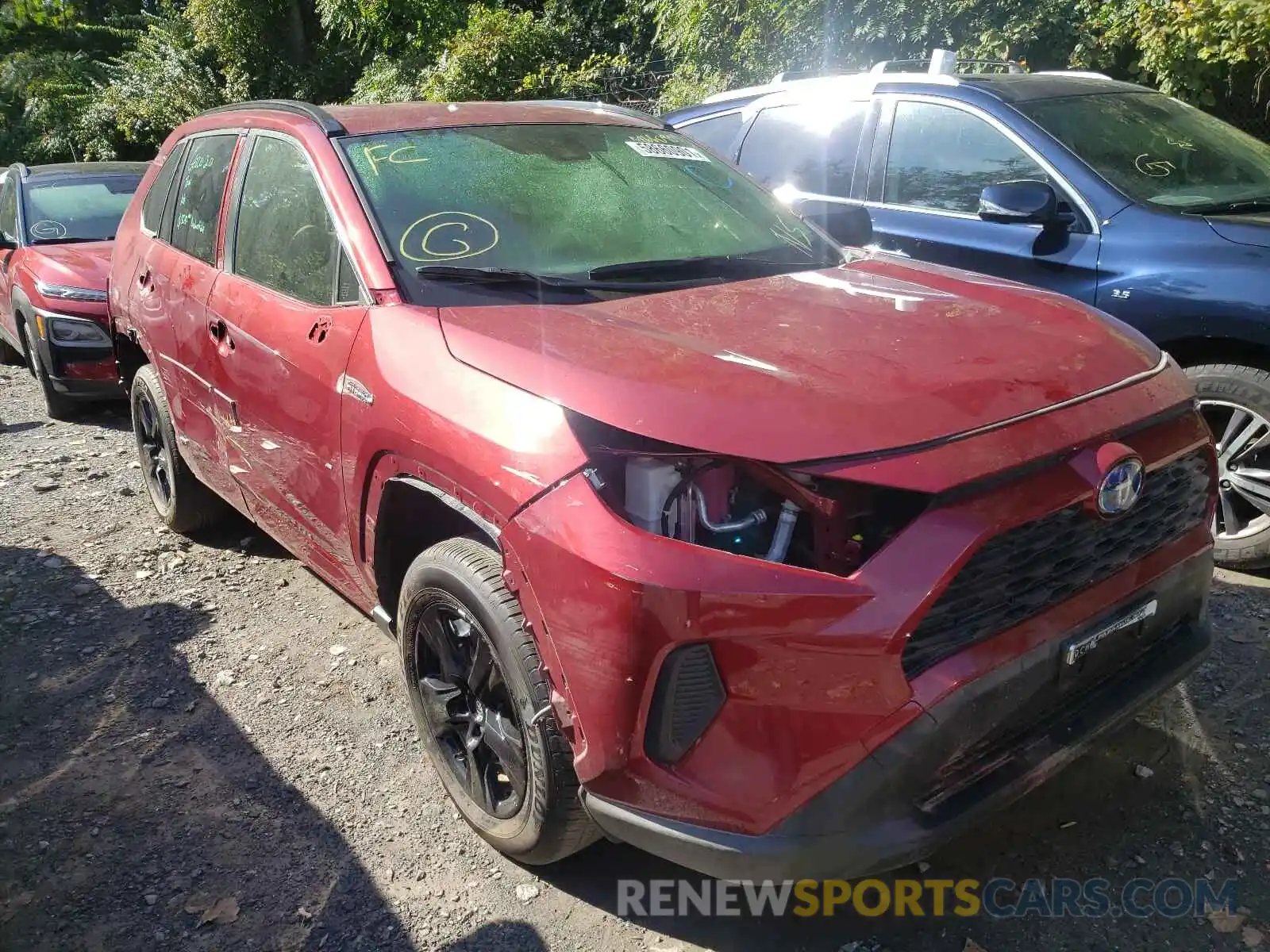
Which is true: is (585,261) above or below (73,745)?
above

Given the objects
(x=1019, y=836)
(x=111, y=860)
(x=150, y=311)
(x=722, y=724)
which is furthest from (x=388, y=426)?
(x=150, y=311)

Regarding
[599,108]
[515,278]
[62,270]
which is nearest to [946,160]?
[599,108]

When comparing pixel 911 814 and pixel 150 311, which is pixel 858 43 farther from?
pixel 911 814

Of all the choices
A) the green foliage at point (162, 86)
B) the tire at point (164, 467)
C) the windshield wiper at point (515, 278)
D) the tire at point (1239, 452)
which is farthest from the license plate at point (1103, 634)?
the green foliage at point (162, 86)

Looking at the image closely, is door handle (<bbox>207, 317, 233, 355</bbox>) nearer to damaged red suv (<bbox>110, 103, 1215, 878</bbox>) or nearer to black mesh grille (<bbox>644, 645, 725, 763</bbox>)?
damaged red suv (<bbox>110, 103, 1215, 878</bbox>)

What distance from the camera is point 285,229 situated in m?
3.40

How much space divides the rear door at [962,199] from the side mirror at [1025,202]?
3.6 inches

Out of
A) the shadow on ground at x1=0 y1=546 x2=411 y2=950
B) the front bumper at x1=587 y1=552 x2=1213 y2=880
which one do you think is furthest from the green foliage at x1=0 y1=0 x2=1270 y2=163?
the shadow on ground at x1=0 y1=546 x2=411 y2=950

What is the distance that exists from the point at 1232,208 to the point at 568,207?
9.12 ft

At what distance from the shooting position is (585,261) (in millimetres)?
3053

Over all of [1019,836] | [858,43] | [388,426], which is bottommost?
[1019,836]

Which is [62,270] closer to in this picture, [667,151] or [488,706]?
[667,151]

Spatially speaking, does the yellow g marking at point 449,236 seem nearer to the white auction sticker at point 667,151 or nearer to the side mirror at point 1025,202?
the white auction sticker at point 667,151

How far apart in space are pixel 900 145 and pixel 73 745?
169 inches
